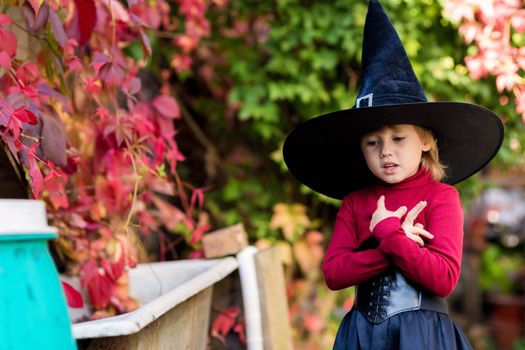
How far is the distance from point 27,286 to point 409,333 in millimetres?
999

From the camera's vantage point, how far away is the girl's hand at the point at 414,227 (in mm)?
1813

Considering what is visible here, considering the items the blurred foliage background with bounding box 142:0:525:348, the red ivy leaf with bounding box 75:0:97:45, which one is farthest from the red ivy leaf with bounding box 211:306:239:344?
the red ivy leaf with bounding box 75:0:97:45

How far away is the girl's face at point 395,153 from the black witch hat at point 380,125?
35 millimetres

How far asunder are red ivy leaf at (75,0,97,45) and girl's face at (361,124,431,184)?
1.01 metres

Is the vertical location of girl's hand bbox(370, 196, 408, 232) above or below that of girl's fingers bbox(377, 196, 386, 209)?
below

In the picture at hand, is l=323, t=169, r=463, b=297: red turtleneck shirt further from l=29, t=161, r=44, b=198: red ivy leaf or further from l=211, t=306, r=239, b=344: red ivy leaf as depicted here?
l=211, t=306, r=239, b=344: red ivy leaf

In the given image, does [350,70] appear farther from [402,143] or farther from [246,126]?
[402,143]

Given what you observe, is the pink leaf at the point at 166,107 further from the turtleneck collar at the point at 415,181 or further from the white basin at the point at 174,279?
the turtleneck collar at the point at 415,181

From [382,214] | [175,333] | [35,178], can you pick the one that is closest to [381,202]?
[382,214]

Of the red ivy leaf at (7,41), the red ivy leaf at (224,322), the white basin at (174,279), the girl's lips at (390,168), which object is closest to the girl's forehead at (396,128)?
the girl's lips at (390,168)

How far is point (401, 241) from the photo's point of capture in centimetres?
175

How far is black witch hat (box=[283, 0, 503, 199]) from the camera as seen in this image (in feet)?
6.32

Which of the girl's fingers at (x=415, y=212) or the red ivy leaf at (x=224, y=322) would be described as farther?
the red ivy leaf at (x=224, y=322)

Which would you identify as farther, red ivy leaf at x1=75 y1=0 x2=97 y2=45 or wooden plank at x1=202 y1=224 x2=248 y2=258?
wooden plank at x1=202 y1=224 x2=248 y2=258
